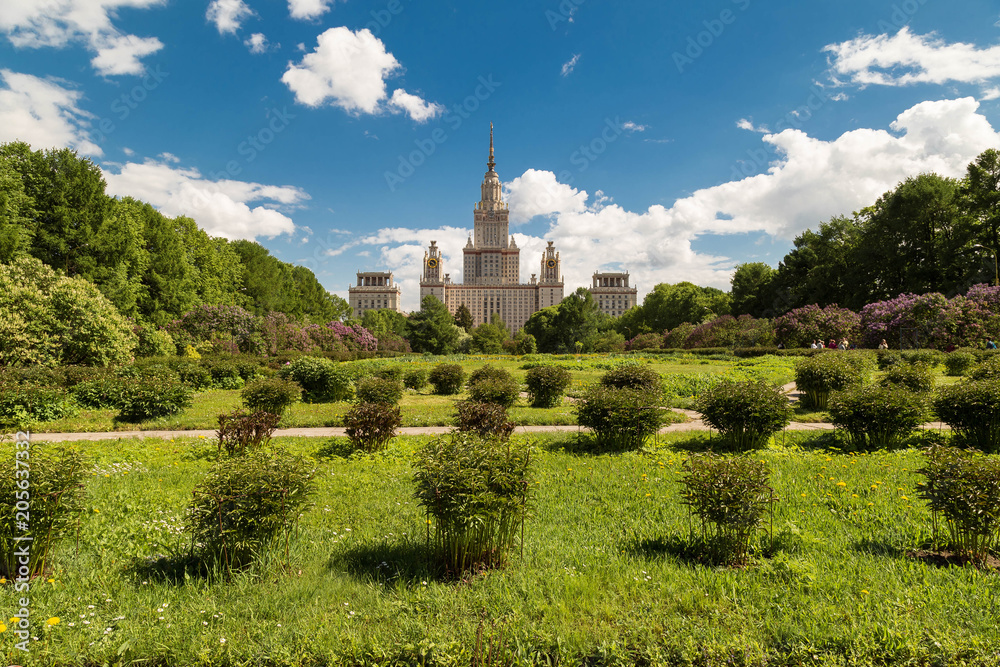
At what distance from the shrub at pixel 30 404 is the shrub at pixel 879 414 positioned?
16045mm

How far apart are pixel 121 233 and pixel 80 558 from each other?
28338mm

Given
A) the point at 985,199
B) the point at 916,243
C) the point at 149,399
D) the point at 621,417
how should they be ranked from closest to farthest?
the point at 621,417 → the point at 149,399 → the point at 985,199 → the point at 916,243

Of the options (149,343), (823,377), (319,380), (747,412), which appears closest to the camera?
(747,412)

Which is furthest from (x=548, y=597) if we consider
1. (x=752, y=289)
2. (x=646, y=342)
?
(x=752, y=289)

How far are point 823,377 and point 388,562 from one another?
11.6m

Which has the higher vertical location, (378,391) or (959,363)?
(959,363)

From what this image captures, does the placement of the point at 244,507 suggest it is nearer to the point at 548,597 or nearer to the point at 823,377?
the point at 548,597

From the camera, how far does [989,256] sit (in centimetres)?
3108

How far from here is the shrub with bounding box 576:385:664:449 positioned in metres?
8.00

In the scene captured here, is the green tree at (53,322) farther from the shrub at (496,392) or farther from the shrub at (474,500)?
the shrub at (474,500)

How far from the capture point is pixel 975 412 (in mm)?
7445

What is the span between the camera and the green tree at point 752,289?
5006 cm

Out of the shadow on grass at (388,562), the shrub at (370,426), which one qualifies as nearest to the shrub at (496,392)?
the shrub at (370,426)

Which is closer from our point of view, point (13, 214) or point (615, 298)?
point (13, 214)
